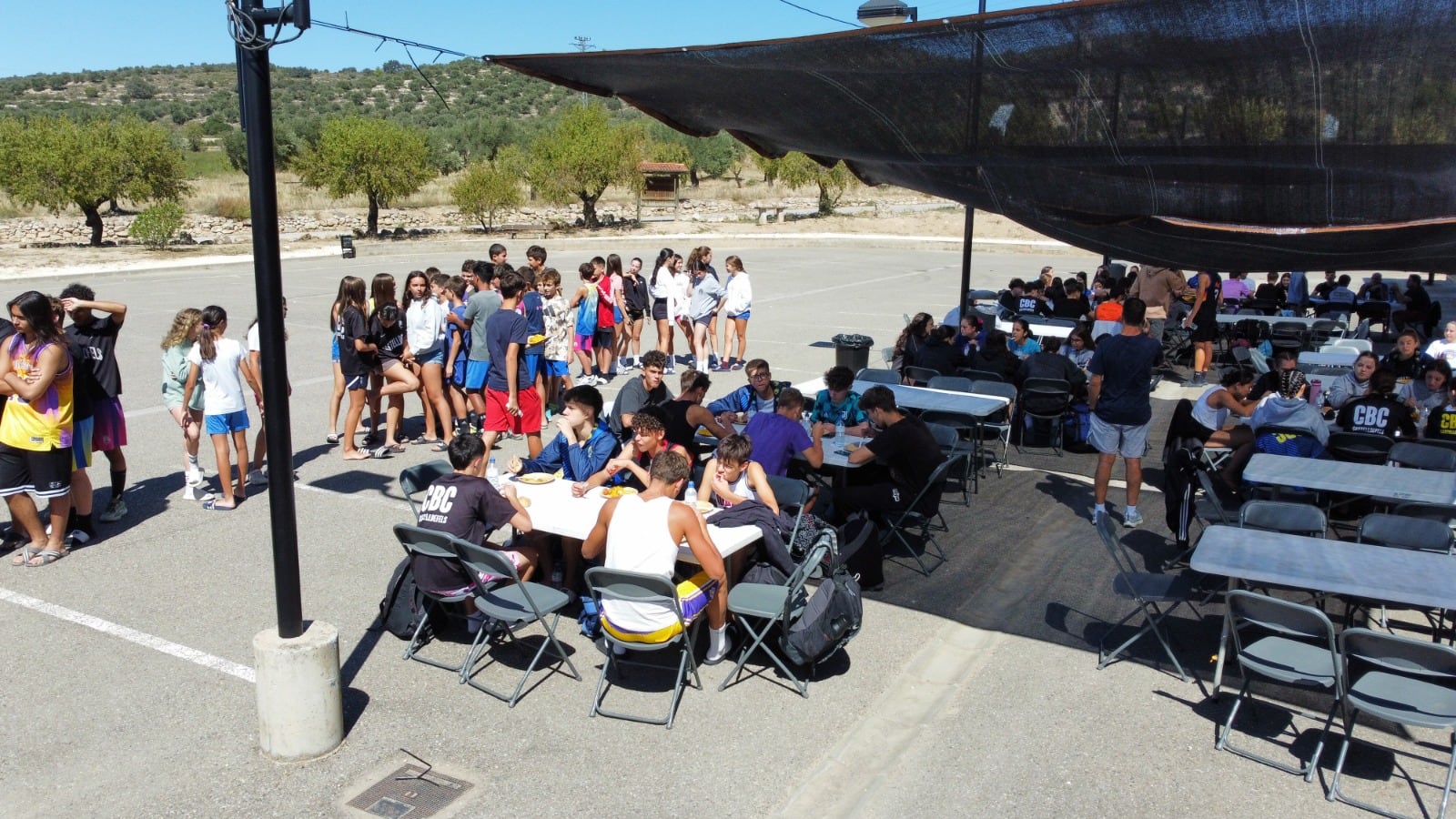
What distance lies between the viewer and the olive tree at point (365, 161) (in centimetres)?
4138

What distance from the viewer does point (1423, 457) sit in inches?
295

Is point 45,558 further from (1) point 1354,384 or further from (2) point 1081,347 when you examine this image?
(1) point 1354,384

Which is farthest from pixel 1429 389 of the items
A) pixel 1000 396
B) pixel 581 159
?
pixel 581 159

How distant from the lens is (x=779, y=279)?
27.7 m

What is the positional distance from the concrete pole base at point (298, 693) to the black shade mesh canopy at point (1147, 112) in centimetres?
337

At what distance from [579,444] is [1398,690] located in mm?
4729

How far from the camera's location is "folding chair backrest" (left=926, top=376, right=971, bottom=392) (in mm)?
10008

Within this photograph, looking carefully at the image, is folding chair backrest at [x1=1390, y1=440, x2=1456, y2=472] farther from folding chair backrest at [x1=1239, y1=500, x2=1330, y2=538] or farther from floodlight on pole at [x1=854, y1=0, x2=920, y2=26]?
floodlight on pole at [x1=854, y1=0, x2=920, y2=26]

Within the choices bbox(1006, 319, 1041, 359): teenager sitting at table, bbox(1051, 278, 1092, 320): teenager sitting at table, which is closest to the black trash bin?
bbox(1006, 319, 1041, 359): teenager sitting at table

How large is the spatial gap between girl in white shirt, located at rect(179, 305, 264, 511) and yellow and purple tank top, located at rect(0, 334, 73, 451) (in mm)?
1096

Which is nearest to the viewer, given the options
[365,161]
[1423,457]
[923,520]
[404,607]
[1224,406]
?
[404,607]

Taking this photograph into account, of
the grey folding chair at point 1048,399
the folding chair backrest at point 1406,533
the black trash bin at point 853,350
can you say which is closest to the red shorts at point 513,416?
the grey folding chair at point 1048,399

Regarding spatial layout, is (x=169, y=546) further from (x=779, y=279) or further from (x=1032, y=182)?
(x=779, y=279)

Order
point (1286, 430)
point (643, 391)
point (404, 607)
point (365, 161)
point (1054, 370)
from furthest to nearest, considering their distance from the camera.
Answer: point (365, 161), point (1054, 370), point (643, 391), point (1286, 430), point (404, 607)
